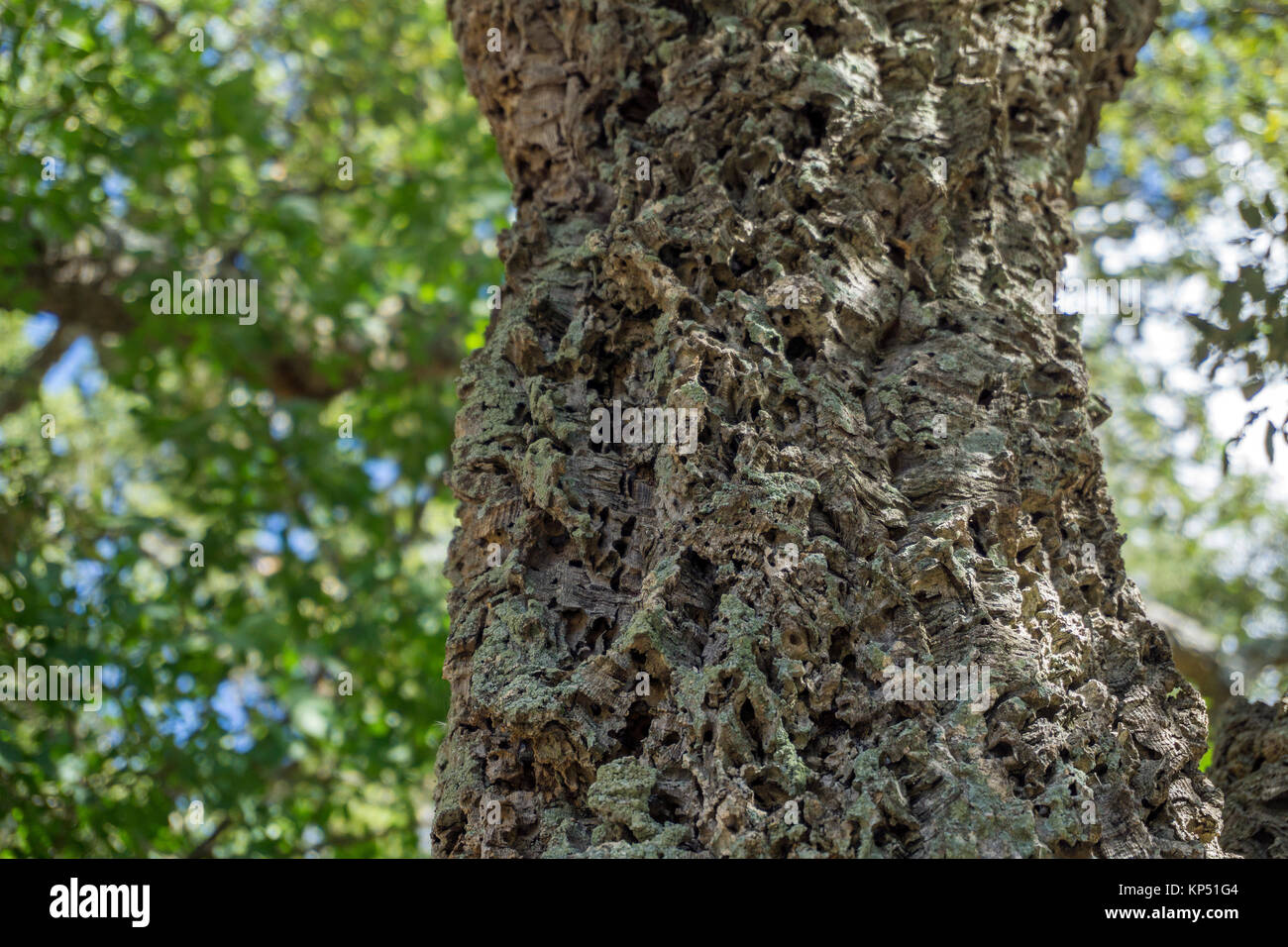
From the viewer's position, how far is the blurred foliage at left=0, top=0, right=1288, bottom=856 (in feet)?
21.9

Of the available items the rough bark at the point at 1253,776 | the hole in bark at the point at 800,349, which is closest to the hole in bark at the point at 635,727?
the hole in bark at the point at 800,349

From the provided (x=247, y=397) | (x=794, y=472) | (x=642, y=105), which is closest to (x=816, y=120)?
(x=642, y=105)

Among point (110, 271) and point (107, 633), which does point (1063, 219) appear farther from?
point (110, 271)

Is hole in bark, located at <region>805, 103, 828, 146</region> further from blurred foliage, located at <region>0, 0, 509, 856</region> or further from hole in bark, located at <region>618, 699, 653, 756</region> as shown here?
blurred foliage, located at <region>0, 0, 509, 856</region>

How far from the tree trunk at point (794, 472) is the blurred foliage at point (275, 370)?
11.1 feet

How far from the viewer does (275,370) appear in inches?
374

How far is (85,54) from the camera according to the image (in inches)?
246

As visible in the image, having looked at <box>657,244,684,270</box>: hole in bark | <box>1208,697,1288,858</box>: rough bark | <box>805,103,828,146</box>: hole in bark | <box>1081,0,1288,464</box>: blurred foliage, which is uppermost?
<box>1081,0,1288,464</box>: blurred foliage

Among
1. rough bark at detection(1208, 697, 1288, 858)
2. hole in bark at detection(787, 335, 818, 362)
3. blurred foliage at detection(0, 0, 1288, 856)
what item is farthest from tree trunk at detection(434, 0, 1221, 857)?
blurred foliage at detection(0, 0, 1288, 856)

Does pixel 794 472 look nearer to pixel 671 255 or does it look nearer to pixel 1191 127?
pixel 671 255

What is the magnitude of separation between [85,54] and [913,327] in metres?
5.26

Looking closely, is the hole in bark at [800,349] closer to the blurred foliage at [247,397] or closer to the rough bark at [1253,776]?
the rough bark at [1253,776]

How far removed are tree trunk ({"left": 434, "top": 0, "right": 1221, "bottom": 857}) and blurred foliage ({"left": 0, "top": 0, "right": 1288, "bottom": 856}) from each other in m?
3.40

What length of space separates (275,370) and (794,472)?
25.2 feet
